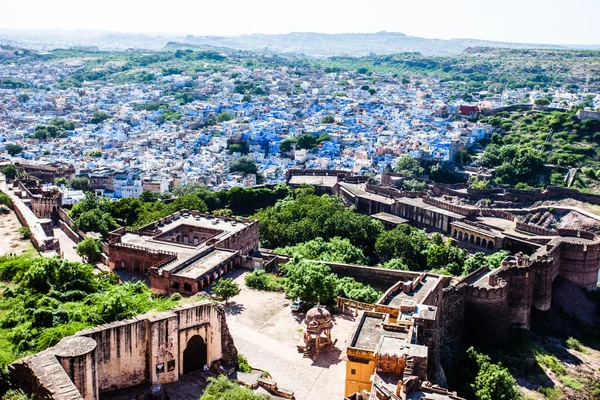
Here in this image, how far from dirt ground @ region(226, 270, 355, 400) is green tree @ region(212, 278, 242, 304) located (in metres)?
0.47

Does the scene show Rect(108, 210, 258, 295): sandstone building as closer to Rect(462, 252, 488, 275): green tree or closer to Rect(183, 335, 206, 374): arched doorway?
Rect(183, 335, 206, 374): arched doorway

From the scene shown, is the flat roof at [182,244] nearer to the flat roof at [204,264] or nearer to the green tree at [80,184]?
the flat roof at [204,264]

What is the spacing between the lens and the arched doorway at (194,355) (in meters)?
20.4

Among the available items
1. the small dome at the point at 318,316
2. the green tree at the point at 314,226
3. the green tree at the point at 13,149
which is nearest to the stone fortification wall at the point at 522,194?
the green tree at the point at 314,226

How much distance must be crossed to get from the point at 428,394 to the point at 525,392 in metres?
12.0

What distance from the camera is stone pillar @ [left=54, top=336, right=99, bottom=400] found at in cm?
1579

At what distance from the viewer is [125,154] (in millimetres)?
78188

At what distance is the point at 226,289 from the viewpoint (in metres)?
27.3

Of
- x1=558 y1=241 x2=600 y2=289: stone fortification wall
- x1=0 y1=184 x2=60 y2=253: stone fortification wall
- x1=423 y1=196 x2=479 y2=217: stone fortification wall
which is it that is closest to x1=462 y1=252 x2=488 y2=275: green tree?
x1=558 y1=241 x2=600 y2=289: stone fortification wall

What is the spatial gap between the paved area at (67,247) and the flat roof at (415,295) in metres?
17.7

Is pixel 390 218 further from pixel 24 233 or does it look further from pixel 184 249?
pixel 24 233

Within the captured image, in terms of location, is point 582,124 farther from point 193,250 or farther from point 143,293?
point 143,293

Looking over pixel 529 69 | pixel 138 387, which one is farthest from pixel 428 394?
pixel 529 69

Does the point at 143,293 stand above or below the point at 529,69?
below
